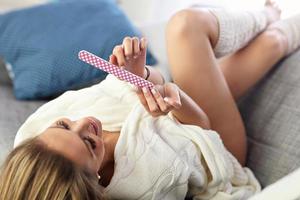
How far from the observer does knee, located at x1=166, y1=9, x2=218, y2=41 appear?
1.10 metres

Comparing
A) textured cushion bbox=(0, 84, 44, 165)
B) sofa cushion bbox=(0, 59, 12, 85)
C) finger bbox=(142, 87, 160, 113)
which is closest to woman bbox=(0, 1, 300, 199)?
finger bbox=(142, 87, 160, 113)

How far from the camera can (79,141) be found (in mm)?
856

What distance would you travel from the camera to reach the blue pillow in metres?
1.48

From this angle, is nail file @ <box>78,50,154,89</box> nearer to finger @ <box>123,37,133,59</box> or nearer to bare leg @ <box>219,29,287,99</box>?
finger @ <box>123,37,133,59</box>

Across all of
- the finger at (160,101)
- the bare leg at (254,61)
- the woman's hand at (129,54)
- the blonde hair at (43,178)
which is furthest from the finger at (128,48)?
the bare leg at (254,61)

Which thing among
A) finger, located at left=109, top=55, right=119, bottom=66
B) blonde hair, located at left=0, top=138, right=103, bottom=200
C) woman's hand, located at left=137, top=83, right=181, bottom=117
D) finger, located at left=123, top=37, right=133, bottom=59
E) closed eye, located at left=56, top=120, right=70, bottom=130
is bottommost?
blonde hair, located at left=0, top=138, right=103, bottom=200

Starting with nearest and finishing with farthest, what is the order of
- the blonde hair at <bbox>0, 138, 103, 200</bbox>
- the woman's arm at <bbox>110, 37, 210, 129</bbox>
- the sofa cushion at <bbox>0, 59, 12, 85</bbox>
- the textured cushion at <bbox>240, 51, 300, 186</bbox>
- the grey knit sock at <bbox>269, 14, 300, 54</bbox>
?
1. the blonde hair at <bbox>0, 138, 103, 200</bbox>
2. the woman's arm at <bbox>110, 37, 210, 129</bbox>
3. the textured cushion at <bbox>240, 51, 300, 186</bbox>
4. the grey knit sock at <bbox>269, 14, 300, 54</bbox>
5. the sofa cushion at <bbox>0, 59, 12, 85</bbox>

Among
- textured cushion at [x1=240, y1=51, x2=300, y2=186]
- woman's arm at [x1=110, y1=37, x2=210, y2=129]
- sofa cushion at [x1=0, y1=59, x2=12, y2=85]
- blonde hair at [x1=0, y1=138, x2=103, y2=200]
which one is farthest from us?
sofa cushion at [x1=0, y1=59, x2=12, y2=85]

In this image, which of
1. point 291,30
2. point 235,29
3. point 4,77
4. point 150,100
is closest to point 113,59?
point 150,100

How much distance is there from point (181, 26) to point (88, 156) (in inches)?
16.4

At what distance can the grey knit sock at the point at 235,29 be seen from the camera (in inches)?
45.6

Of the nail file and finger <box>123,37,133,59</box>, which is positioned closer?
the nail file

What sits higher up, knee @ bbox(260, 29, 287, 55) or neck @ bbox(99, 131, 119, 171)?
knee @ bbox(260, 29, 287, 55)

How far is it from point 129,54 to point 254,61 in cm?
39
